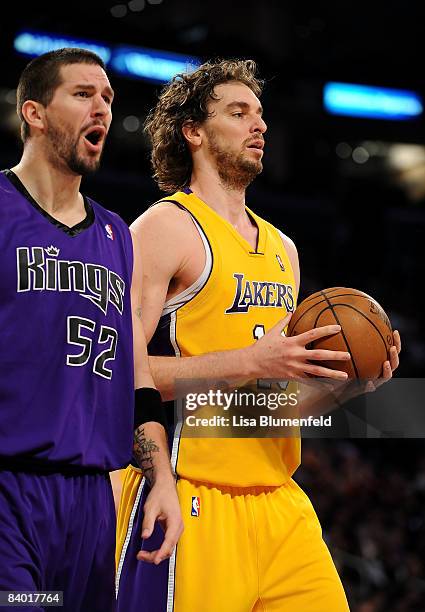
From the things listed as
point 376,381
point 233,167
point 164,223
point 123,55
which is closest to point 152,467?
point 376,381

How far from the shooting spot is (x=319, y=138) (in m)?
19.2

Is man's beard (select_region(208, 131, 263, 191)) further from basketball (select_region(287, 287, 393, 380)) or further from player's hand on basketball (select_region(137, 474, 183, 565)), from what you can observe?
player's hand on basketball (select_region(137, 474, 183, 565))

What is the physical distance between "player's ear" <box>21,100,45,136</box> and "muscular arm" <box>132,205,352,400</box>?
0.80 meters

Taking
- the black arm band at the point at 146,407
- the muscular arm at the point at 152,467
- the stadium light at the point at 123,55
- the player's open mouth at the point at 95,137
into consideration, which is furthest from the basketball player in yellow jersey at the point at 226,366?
the stadium light at the point at 123,55

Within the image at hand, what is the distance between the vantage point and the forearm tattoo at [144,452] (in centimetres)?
291

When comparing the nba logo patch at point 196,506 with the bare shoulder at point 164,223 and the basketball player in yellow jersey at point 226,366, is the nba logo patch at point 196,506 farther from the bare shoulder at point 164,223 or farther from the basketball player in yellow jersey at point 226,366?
the bare shoulder at point 164,223

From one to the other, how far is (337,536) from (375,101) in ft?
36.9

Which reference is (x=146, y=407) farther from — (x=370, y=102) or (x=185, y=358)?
(x=370, y=102)

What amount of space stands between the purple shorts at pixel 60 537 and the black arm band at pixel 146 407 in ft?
0.80

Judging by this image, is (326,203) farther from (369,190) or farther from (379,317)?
(379,317)

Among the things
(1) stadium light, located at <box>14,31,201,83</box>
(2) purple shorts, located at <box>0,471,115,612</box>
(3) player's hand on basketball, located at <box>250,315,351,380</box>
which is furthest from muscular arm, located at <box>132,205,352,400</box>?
(1) stadium light, located at <box>14,31,201,83</box>

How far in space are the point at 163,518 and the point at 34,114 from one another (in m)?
1.32

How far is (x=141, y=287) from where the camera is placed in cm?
347

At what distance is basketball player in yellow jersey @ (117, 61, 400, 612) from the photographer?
3.33 meters
